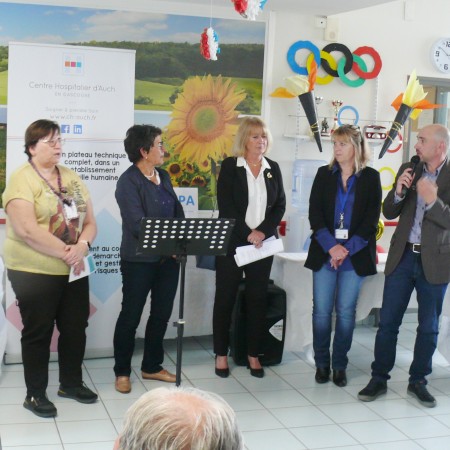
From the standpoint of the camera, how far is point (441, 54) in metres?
6.43

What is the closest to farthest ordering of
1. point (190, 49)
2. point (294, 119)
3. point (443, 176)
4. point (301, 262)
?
point (443, 176) → point (301, 262) → point (190, 49) → point (294, 119)

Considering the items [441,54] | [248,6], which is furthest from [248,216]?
[441,54]

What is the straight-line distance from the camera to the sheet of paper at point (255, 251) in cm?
478

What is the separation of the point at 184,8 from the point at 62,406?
9.28 feet

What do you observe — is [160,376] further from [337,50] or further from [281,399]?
[337,50]

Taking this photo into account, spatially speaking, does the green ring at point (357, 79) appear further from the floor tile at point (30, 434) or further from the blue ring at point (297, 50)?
the floor tile at point (30, 434)

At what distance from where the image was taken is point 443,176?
14.5 feet

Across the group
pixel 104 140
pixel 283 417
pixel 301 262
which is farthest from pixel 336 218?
pixel 104 140

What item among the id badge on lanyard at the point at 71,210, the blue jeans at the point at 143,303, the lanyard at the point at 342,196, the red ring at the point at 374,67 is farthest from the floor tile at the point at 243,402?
the red ring at the point at 374,67

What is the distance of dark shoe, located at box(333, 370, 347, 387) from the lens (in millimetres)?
4879

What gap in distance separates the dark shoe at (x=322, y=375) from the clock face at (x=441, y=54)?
2.91 metres

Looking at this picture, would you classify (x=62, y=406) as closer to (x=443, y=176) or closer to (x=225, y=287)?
(x=225, y=287)

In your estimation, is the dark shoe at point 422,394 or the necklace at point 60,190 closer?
the necklace at point 60,190

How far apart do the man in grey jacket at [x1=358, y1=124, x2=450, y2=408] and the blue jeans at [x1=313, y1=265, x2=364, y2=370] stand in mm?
234
